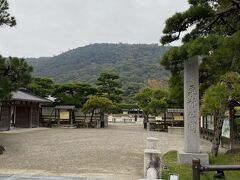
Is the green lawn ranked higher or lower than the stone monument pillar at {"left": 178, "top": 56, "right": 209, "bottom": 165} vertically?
lower

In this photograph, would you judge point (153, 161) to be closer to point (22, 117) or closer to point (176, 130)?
point (176, 130)

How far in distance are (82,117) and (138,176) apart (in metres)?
25.2

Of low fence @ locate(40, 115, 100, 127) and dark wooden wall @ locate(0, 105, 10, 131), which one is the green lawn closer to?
dark wooden wall @ locate(0, 105, 10, 131)

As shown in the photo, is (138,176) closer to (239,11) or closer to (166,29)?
(166,29)

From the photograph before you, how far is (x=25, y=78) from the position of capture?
11617 millimetres

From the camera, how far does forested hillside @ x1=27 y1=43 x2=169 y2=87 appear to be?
76625 mm

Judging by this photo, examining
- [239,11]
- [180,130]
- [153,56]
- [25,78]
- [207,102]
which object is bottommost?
[180,130]

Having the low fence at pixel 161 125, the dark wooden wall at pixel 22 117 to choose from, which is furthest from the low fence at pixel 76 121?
the low fence at pixel 161 125

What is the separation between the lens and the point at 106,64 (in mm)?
87812

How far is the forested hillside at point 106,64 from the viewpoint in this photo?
76625 mm

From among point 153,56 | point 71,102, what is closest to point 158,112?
point 71,102

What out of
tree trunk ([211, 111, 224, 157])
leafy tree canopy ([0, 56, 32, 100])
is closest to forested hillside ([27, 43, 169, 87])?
leafy tree canopy ([0, 56, 32, 100])

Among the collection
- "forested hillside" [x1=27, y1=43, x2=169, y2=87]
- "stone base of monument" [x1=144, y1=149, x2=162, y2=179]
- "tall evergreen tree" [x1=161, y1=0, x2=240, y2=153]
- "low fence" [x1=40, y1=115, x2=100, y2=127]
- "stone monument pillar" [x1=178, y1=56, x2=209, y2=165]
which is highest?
"forested hillside" [x1=27, y1=43, x2=169, y2=87]

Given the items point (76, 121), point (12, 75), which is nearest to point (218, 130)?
point (12, 75)
